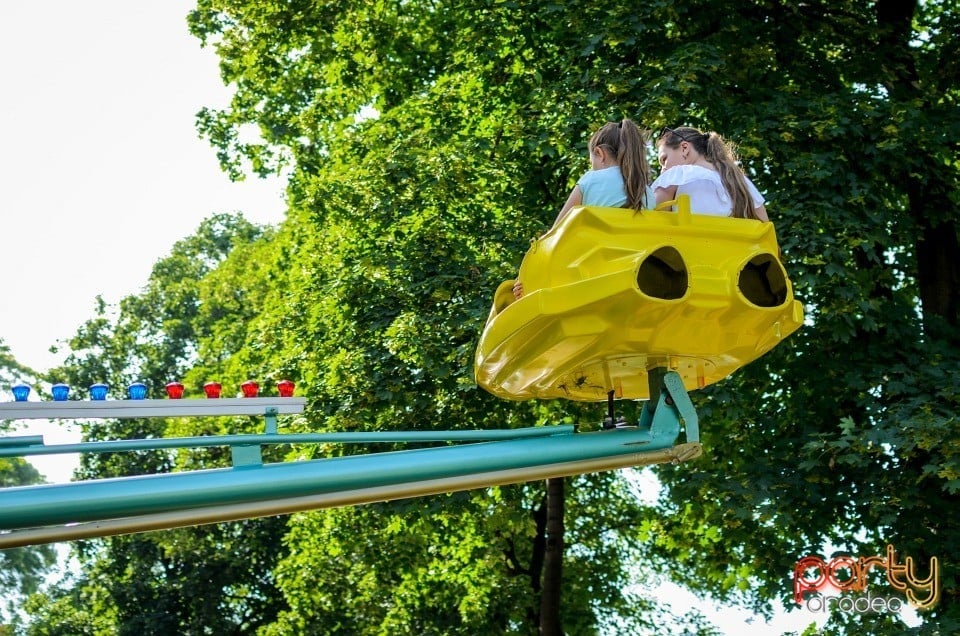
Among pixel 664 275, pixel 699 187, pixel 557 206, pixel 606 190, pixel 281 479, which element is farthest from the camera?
pixel 557 206

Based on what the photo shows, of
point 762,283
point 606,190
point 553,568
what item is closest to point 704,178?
point 606,190

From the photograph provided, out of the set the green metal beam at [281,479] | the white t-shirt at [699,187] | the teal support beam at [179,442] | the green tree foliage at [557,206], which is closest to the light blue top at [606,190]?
the white t-shirt at [699,187]

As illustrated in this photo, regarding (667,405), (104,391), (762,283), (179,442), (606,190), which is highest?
(606,190)

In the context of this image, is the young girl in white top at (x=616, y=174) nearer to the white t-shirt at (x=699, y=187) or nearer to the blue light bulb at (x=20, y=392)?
the white t-shirt at (x=699, y=187)

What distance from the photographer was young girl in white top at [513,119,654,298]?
4.46m

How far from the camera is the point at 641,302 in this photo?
3.86 meters

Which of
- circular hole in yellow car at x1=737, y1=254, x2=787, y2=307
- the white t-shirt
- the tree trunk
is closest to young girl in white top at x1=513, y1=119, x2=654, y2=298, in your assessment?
the white t-shirt

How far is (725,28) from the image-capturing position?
1330 centimetres

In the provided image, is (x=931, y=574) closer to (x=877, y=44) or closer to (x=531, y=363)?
(x=877, y=44)

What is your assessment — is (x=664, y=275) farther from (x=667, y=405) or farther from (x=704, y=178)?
(x=704, y=178)

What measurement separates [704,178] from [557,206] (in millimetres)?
9354

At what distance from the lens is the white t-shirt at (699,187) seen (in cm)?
470

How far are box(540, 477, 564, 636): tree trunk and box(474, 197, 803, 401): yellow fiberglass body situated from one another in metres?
12.6

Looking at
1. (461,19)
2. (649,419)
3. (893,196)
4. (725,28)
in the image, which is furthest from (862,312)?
Result: (649,419)
